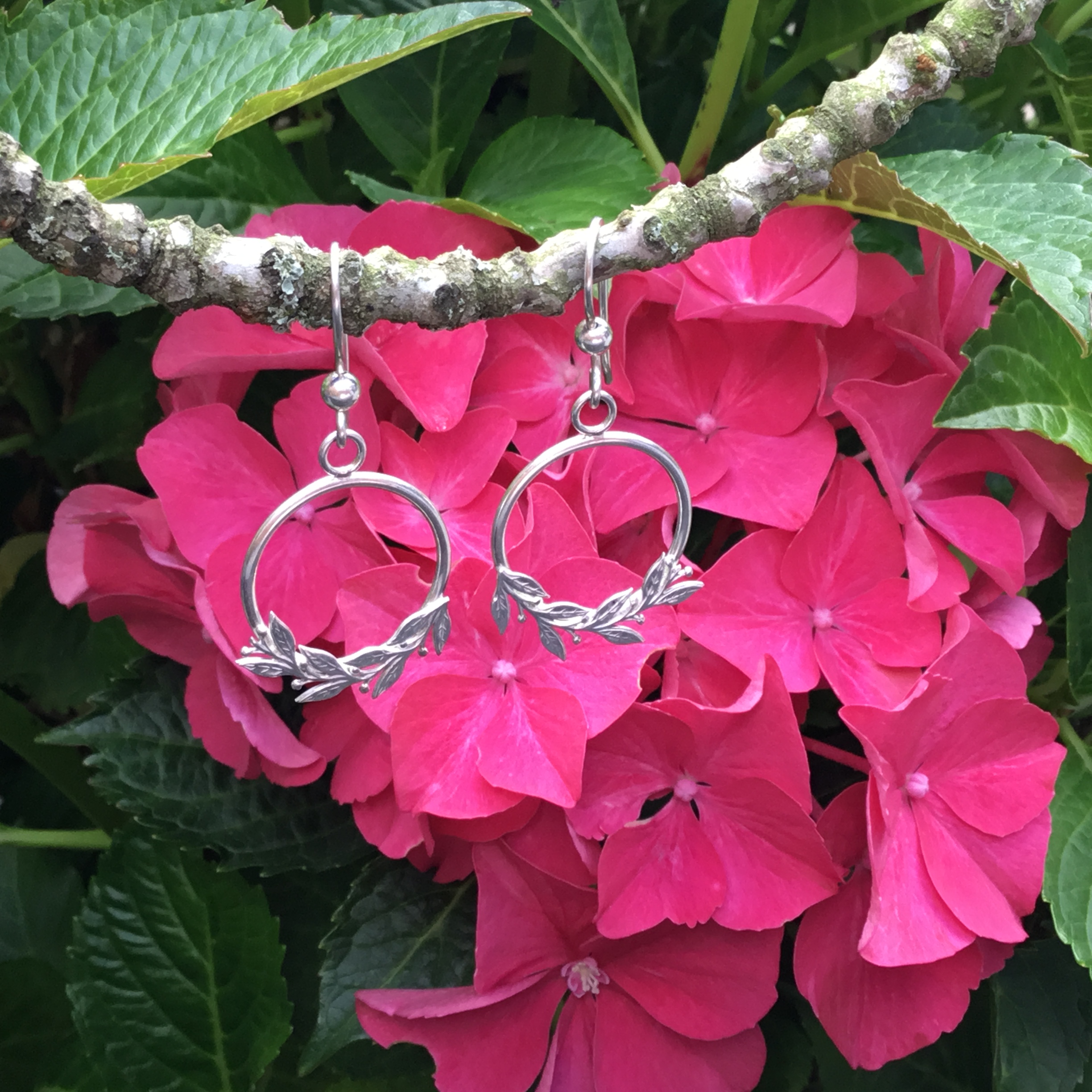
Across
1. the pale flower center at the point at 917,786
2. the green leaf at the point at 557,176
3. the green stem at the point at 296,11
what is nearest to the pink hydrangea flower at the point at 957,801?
the pale flower center at the point at 917,786

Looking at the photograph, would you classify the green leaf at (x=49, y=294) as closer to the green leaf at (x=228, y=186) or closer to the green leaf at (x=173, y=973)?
the green leaf at (x=228, y=186)

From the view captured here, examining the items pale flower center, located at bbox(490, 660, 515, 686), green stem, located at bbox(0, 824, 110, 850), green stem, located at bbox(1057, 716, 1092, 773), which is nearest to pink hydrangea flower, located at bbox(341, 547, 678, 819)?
pale flower center, located at bbox(490, 660, 515, 686)

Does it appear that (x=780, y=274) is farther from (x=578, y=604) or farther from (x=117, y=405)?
(x=117, y=405)

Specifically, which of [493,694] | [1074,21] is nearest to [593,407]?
[493,694]

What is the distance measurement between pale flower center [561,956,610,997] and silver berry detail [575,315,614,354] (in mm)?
231

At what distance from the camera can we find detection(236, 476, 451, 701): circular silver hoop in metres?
0.31

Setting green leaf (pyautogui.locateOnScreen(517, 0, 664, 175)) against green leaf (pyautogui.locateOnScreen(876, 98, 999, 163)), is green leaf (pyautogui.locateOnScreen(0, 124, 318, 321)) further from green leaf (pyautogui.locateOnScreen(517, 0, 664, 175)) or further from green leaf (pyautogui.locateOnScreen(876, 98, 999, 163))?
green leaf (pyautogui.locateOnScreen(876, 98, 999, 163))

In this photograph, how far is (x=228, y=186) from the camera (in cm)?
43

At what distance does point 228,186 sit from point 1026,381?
0.33 m

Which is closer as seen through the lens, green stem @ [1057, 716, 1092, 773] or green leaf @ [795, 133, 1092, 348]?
green leaf @ [795, 133, 1092, 348]

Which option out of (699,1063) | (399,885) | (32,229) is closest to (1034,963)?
(699,1063)

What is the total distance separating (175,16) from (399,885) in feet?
1.14

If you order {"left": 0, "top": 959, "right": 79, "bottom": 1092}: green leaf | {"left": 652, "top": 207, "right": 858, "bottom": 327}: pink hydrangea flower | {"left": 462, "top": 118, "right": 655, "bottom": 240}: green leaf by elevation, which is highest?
{"left": 462, "top": 118, "right": 655, "bottom": 240}: green leaf

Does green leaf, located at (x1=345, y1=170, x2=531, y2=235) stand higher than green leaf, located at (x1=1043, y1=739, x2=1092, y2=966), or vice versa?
green leaf, located at (x1=345, y1=170, x2=531, y2=235)
